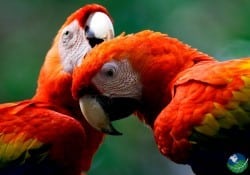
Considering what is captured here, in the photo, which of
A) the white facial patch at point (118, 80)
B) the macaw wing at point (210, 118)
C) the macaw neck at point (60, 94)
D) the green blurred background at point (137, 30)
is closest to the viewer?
the macaw wing at point (210, 118)

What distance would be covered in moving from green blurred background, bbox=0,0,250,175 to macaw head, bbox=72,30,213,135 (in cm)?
39

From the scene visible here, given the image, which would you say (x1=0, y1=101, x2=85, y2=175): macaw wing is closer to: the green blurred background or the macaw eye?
the macaw eye

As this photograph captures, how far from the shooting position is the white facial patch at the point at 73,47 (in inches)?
60.2

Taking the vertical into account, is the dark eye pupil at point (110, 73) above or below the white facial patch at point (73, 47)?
above

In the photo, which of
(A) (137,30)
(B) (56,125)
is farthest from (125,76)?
(A) (137,30)

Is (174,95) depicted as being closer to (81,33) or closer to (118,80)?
(118,80)

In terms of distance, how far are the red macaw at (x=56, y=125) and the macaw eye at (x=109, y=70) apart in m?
0.15

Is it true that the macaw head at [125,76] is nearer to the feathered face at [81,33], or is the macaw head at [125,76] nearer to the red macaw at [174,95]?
the red macaw at [174,95]

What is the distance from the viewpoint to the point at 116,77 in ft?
4.24

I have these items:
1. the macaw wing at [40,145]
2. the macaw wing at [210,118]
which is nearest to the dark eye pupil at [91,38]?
the macaw wing at [40,145]

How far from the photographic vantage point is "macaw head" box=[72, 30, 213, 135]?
4.20 feet

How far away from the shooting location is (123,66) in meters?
1.29

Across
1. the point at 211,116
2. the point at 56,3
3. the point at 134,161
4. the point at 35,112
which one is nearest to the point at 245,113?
the point at 211,116

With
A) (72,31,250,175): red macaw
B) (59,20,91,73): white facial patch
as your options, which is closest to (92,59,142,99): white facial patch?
(72,31,250,175): red macaw
